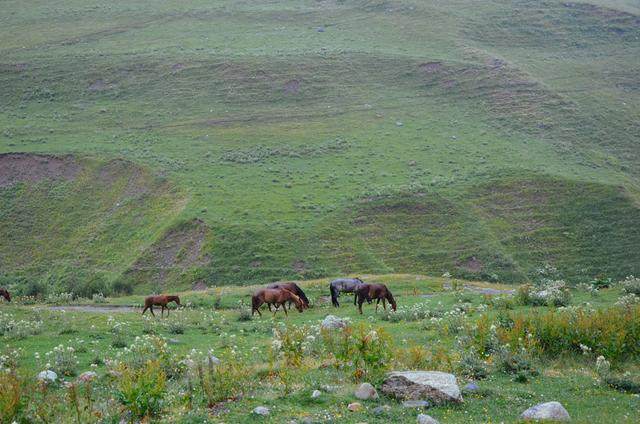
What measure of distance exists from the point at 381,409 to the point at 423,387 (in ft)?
3.73

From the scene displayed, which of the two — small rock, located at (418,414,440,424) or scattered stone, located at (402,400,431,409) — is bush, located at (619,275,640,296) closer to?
scattered stone, located at (402,400,431,409)

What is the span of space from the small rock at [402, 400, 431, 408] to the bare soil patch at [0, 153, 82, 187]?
59.8m

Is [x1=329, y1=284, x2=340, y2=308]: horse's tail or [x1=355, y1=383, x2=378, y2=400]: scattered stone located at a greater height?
[x1=355, y1=383, x2=378, y2=400]: scattered stone

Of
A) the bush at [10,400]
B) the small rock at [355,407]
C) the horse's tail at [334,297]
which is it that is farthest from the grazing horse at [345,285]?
the bush at [10,400]

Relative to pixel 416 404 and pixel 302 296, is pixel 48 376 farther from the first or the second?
pixel 302 296

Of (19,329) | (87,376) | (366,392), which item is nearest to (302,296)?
(19,329)

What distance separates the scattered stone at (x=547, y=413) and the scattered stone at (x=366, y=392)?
3005 mm

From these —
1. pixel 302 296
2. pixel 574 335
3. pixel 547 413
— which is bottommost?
pixel 302 296

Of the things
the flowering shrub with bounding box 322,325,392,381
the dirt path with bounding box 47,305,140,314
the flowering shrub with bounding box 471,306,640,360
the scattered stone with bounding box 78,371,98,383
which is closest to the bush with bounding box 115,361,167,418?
the scattered stone with bounding box 78,371,98,383

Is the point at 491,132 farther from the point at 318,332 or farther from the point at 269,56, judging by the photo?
the point at 318,332

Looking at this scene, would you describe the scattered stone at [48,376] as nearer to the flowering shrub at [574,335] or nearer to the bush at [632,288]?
the flowering shrub at [574,335]

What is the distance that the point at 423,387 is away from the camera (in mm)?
13414

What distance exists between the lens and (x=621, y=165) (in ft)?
237

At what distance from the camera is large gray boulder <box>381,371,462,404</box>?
1330 centimetres
